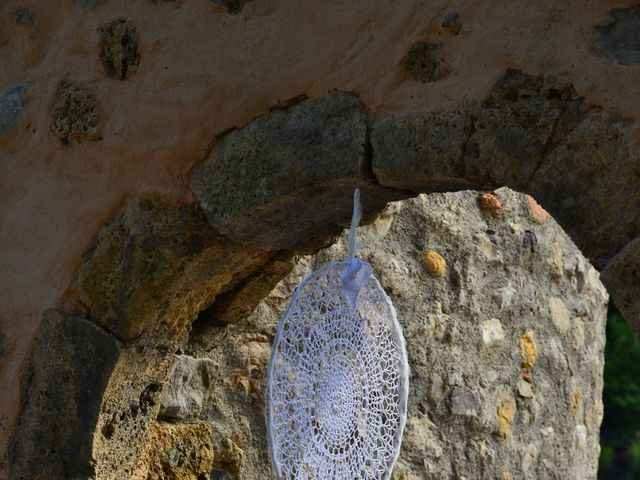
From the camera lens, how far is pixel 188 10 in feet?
9.14

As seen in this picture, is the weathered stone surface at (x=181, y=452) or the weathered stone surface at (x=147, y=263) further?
the weathered stone surface at (x=181, y=452)

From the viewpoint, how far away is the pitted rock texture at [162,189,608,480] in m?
3.37

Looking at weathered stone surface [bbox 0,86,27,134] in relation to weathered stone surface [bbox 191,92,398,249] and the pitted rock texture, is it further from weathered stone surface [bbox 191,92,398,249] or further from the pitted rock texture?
the pitted rock texture

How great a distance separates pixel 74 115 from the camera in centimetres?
289

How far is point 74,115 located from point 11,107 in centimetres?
23

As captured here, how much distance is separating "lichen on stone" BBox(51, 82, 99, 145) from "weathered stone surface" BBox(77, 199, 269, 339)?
0.24 m

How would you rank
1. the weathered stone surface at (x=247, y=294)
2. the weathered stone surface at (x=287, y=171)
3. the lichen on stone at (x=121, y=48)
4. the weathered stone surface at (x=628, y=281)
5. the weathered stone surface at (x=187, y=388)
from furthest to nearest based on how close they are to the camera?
the weathered stone surface at (x=187, y=388) < the weathered stone surface at (x=247, y=294) < the lichen on stone at (x=121, y=48) < the weathered stone surface at (x=287, y=171) < the weathered stone surface at (x=628, y=281)

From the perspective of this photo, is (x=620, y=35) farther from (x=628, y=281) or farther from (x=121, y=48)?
(x=121, y=48)

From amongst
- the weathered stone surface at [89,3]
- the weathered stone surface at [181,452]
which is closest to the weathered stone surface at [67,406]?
the weathered stone surface at [181,452]

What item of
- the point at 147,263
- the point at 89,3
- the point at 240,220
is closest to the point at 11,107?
the point at 89,3

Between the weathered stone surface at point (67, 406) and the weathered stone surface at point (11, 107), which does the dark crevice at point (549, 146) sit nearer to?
the weathered stone surface at point (67, 406)

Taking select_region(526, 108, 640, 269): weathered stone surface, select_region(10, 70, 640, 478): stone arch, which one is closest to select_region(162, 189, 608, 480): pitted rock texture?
select_region(10, 70, 640, 478): stone arch

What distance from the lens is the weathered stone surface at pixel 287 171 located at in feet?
8.18

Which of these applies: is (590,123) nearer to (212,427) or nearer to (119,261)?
(119,261)
